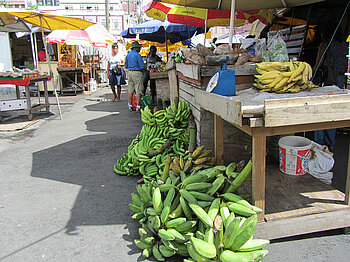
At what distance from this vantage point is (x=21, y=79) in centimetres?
851

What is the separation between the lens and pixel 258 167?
2.51 metres

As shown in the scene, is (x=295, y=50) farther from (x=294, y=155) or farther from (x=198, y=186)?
(x=198, y=186)

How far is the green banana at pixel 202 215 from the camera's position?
7.80ft

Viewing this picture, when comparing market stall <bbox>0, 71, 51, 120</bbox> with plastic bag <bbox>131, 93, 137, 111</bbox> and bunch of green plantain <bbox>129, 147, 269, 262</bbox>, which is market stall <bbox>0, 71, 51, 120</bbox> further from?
bunch of green plantain <bbox>129, 147, 269, 262</bbox>

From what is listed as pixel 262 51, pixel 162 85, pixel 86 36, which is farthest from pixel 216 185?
pixel 86 36

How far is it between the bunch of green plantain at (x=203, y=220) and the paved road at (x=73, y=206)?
22 cm

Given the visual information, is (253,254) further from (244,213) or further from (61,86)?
(61,86)

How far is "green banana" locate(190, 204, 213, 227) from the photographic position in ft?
7.80

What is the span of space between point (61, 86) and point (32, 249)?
14500mm

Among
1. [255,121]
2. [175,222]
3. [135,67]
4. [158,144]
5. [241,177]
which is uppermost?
[135,67]

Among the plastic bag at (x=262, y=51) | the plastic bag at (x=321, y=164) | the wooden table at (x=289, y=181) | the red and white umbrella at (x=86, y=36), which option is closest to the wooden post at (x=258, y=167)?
the wooden table at (x=289, y=181)

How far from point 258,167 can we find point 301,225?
0.73 m

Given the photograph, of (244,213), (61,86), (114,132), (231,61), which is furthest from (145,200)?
(61,86)

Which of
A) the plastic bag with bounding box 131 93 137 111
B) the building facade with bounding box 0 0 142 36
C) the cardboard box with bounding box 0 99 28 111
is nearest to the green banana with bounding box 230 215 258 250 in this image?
the plastic bag with bounding box 131 93 137 111
